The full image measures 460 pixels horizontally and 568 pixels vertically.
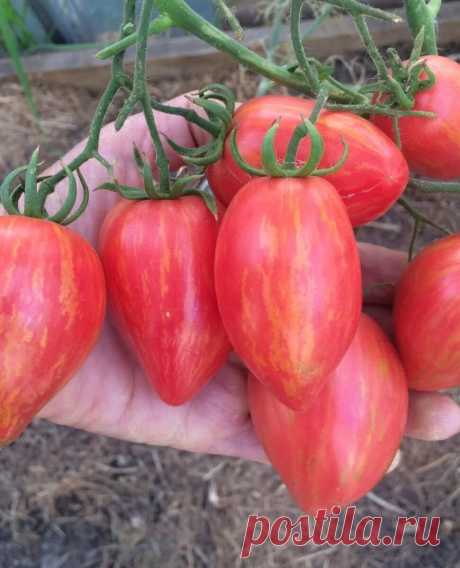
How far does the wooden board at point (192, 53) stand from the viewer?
1.45 metres

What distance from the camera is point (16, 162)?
60.5 inches

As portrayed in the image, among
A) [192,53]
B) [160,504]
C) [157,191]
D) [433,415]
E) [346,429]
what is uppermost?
[157,191]

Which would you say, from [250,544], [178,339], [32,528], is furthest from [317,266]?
[32,528]

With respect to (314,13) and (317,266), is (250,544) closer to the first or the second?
(317,266)

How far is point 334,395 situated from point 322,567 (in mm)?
700

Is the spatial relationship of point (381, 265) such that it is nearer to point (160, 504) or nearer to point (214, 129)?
point (214, 129)

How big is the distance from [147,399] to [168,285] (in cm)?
33

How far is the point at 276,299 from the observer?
532 mm

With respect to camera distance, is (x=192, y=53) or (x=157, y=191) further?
(x=192, y=53)

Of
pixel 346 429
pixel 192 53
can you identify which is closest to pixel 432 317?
pixel 346 429

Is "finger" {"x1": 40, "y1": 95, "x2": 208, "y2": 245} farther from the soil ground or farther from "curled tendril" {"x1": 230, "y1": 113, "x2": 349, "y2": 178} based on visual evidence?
the soil ground

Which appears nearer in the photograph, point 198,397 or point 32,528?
point 198,397

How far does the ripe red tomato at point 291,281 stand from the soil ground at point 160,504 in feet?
2.56

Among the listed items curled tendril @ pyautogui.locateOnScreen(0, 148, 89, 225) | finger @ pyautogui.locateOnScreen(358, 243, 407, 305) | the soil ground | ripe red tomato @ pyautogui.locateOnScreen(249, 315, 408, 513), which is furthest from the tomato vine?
the soil ground
